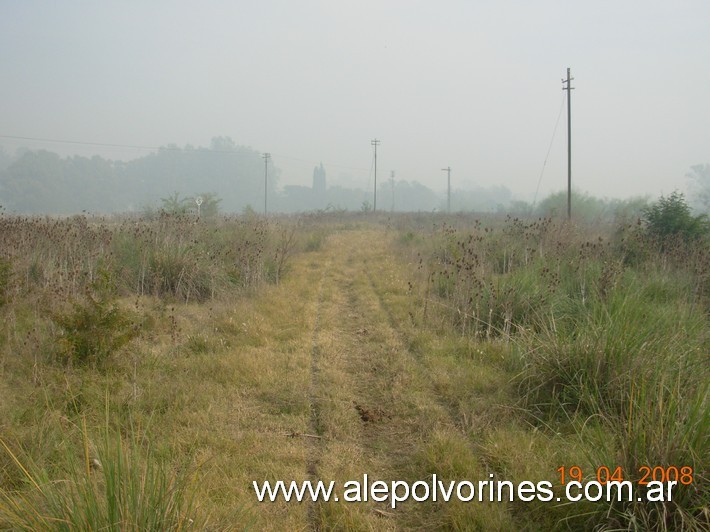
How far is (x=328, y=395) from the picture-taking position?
460 centimetres

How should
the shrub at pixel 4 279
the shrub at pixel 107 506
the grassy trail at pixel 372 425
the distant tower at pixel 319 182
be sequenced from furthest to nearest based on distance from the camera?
the distant tower at pixel 319 182
the shrub at pixel 4 279
the grassy trail at pixel 372 425
the shrub at pixel 107 506

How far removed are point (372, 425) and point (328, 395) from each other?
686mm

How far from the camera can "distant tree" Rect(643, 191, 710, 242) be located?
12.3 meters

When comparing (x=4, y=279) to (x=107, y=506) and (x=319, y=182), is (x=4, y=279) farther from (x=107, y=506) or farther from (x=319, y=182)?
(x=319, y=182)

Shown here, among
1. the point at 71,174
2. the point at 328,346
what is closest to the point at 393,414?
the point at 328,346

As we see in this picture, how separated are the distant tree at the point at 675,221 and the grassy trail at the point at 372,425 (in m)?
8.76

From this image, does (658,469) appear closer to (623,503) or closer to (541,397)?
(623,503)

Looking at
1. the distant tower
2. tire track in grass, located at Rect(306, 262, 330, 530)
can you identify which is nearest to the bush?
tire track in grass, located at Rect(306, 262, 330, 530)

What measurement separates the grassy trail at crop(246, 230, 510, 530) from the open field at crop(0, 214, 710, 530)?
2cm

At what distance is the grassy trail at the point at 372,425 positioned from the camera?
280 cm

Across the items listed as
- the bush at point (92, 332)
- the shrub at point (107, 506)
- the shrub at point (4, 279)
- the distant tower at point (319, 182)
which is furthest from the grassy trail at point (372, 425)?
the distant tower at point (319, 182)

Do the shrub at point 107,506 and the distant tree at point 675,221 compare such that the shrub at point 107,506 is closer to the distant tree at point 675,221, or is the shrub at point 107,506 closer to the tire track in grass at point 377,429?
the tire track in grass at point 377,429

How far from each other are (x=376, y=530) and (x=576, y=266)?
6.76 metres

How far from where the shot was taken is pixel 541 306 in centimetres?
617
